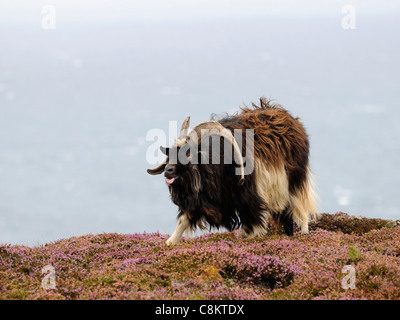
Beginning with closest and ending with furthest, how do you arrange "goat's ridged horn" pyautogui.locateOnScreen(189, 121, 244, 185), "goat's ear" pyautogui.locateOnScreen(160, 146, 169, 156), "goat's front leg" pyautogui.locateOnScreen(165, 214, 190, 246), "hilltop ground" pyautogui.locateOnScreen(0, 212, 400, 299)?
"hilltop ground" pyautogui.locateOnScreen(0, 212, 400, 299) → "goat's ear" pyautogui.locateOnScreen(160, 146, 169, 156) → "goat's ridged horn" pyautogui.locateOnScreen(189, 121, 244, 185) → "goat's front leg" pyautogui.locateOnScreen(165, 214, 190, 246)

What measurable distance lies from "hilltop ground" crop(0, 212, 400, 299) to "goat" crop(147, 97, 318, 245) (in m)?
0.61

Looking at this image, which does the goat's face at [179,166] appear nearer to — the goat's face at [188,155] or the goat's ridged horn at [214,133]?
the goat's face at [188,155]

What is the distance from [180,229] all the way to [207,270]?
9.83 feet

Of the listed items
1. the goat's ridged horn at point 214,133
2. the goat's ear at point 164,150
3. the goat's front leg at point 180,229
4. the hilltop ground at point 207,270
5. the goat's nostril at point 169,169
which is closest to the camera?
the hilltop ground at point 207,270

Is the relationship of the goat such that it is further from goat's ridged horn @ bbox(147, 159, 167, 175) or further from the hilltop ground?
the hilltop ground

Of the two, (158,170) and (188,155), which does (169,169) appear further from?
(158,170)

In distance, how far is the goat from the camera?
1162 centimetres

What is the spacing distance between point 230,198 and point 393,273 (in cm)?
431

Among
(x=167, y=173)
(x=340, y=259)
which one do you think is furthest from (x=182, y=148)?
(x=340, y=259)

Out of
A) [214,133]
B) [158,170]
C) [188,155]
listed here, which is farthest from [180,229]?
[214,133]

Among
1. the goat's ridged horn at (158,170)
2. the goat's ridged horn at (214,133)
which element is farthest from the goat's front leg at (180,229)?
the goat's ridged horn at (214,133)

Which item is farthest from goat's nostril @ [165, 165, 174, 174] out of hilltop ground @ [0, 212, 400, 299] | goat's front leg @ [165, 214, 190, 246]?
hilltop ground @ [0, 212, 400, 299]

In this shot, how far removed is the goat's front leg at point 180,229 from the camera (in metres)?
12.0
